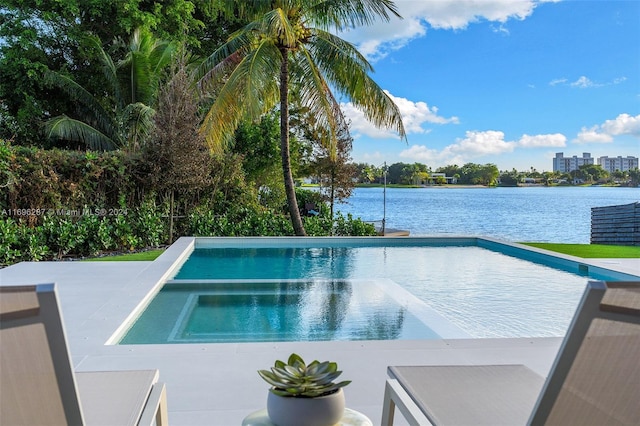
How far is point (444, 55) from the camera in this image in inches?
1191

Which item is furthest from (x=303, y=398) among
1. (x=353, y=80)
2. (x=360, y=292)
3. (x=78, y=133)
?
(x=78, y=133)

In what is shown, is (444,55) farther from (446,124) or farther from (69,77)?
(69,77)

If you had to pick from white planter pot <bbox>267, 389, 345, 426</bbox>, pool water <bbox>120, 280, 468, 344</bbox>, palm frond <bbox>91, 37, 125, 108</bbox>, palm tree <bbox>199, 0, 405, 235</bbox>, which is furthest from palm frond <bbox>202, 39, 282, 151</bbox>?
white planter pot <bbox>267, 389, 345, 426</bbox>

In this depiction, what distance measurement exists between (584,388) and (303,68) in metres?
10.0

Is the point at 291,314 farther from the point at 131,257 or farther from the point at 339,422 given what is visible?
the point at 131,257

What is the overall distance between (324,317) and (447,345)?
1.59 meters

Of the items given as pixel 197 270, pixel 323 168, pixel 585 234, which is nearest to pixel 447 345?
pixel 197 270

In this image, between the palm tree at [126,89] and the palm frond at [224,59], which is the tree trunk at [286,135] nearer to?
the palm frond at [224,59]

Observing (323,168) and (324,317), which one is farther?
(323,168)

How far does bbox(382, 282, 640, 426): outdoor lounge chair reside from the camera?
1.36m

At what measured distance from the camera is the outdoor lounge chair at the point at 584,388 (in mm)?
1359

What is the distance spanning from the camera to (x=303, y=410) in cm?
156

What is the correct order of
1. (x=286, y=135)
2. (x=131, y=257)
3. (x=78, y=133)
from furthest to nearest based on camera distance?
(x=78, y=133)
(x=286, y=135)
(x=131, y=257)

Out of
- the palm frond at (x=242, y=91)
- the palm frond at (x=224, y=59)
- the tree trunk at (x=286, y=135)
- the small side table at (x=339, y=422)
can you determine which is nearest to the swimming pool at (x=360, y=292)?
the tree trunk at (x=286, y=135)
